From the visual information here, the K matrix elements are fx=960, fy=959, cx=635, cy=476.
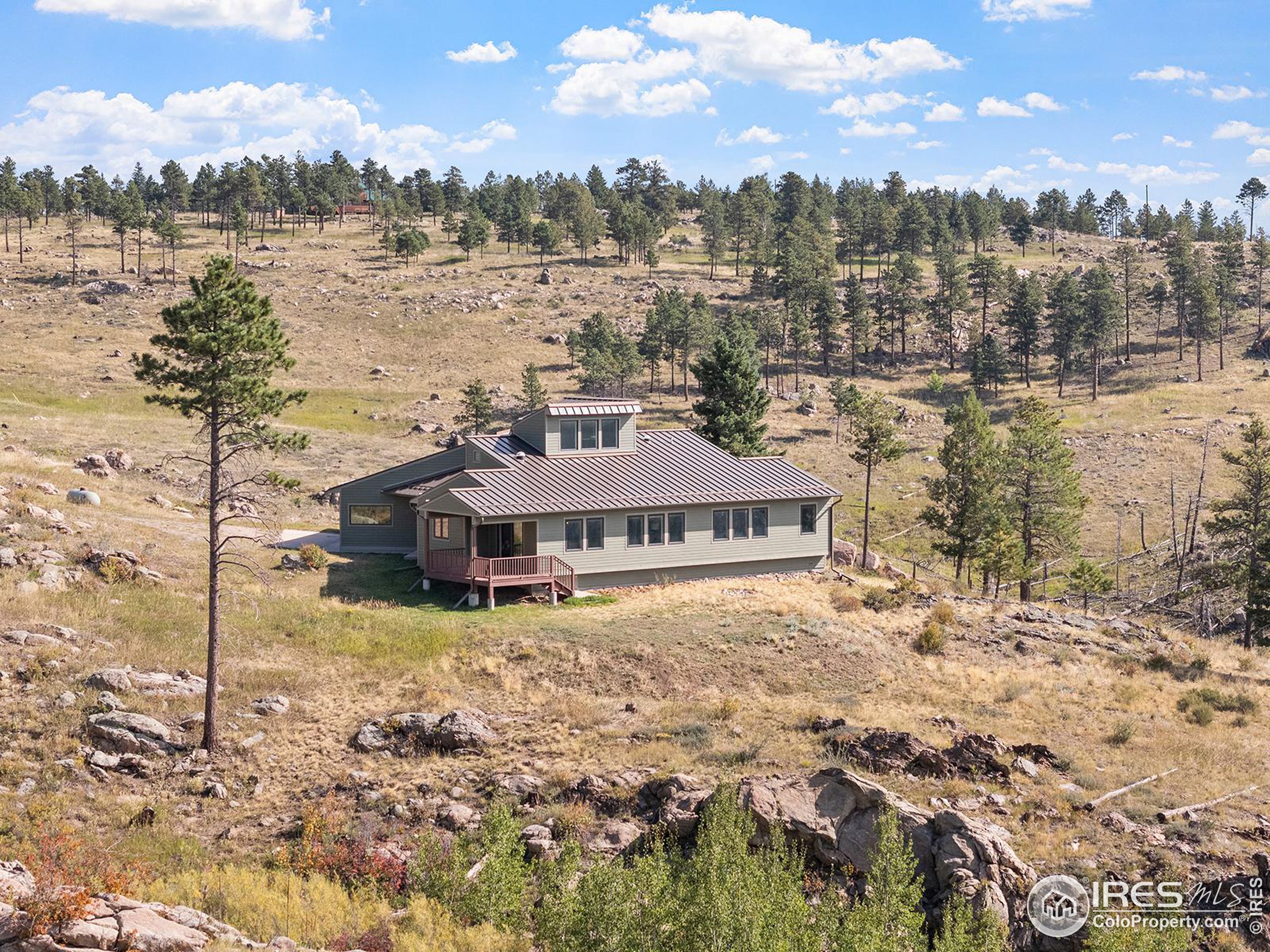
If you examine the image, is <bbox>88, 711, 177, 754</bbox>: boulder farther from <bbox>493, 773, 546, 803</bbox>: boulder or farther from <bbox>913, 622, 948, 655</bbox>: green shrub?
<bbox>913, 622, 948, 655</bbox>: green shrub

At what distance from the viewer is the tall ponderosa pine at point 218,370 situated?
23.0 m

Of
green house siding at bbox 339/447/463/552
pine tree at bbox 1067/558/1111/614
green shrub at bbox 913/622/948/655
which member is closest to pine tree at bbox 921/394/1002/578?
pine tree at bbox 1067/558/1111/614

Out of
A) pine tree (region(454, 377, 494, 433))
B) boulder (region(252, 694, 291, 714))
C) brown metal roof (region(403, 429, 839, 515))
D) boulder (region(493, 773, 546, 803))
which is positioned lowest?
boulder (region(493, 773, 546, 803))

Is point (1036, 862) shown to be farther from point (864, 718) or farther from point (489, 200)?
point (489, 200)

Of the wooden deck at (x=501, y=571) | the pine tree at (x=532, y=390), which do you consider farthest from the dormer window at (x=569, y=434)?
the pine tree at (x=532, y=390)

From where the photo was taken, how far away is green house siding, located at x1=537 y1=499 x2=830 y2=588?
3838cm

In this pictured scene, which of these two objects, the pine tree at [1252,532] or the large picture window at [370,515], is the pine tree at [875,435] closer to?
the pine tree at [1252,532]

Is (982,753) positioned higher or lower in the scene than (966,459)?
lower

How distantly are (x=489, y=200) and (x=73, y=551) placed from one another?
146693 millimetres

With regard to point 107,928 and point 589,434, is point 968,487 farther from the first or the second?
point 107,928

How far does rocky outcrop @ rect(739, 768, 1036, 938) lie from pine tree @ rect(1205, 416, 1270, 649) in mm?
25419

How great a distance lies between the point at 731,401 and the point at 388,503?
69.1 ft

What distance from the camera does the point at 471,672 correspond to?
29.2 meters

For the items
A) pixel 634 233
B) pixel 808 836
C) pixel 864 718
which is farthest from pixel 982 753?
pixel 634 233
